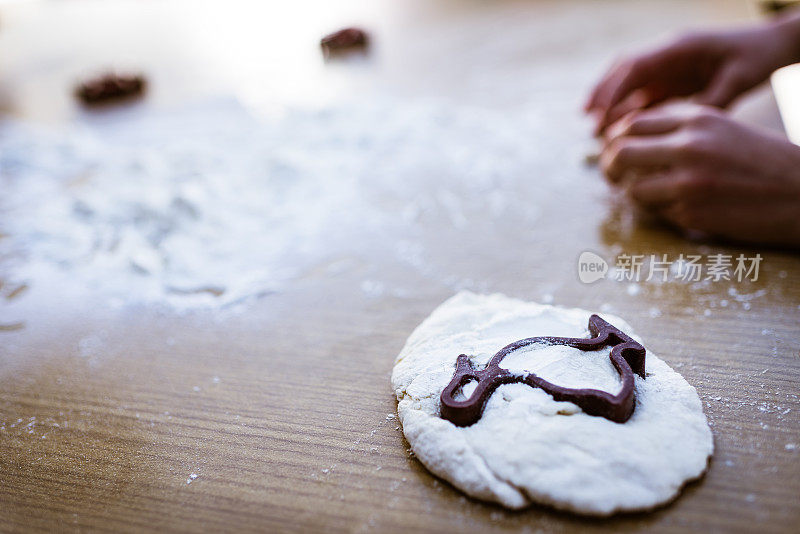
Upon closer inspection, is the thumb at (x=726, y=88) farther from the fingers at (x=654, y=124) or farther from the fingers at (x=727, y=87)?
the fingers at (x=654, y=124)

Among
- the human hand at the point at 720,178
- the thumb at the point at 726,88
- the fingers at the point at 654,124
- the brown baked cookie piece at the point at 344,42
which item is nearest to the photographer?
the human hand at the point at 720,178

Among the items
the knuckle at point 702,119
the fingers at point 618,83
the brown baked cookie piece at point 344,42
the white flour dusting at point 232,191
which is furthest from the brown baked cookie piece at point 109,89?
the knuckle at point 702,119

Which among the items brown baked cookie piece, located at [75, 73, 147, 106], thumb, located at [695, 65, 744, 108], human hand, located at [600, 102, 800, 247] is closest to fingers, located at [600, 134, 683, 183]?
human hand, located at [600, 102, 800, 247]

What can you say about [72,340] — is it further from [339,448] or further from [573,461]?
[573,461]

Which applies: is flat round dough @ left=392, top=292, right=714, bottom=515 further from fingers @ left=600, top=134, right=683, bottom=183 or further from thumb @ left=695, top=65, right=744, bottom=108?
thumb @ left=695, top=65, right=744, bottom=108

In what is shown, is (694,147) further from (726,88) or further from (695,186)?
(726,88)

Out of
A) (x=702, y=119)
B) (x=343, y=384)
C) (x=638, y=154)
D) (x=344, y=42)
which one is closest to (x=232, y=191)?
(x=343, y=384)
